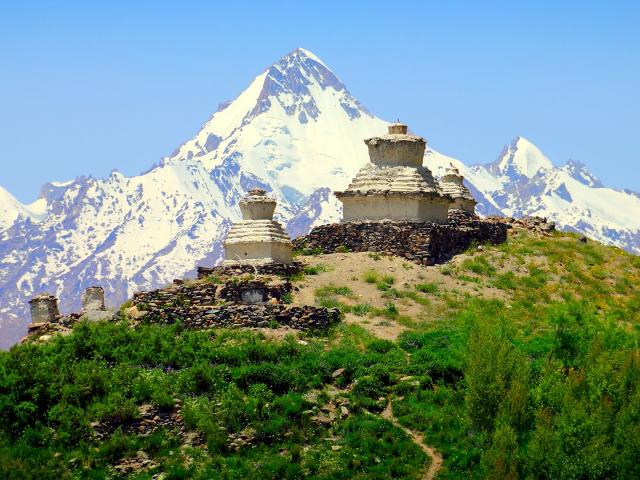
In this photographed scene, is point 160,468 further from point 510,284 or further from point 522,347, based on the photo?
point 510,284

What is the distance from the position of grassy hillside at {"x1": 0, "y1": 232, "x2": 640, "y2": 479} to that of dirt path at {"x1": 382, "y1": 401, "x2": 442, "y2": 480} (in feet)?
0.62

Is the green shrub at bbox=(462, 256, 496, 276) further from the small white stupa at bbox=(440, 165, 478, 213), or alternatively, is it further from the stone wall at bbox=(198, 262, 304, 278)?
the small white stupa at bbox=(440, 165, 478, 213)

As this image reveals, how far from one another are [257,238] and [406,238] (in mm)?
6677

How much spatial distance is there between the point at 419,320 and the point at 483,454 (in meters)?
12.9

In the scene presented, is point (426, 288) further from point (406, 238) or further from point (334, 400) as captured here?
point (334, 400)

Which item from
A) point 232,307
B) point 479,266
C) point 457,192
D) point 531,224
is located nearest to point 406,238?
point 479,266

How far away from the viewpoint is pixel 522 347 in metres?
49.9

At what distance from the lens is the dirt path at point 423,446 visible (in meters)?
43.0

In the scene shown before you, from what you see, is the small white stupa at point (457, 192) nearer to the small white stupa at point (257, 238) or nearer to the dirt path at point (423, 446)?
the small white stupa at point (257, 238)

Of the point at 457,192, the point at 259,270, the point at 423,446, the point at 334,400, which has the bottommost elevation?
the point at 423,446

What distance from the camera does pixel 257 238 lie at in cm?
5897

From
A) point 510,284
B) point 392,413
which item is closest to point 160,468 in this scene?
point 392,413

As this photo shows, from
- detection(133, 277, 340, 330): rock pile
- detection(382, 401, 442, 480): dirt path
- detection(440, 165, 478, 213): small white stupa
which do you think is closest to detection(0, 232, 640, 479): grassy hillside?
detection(382, 401, 442, 480): dirt path

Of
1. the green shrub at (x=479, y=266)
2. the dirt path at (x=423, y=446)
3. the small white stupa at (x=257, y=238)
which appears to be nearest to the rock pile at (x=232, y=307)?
the small white stupa at (x=257, y=238)
